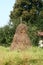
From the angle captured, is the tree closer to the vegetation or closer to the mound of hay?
the vegetation

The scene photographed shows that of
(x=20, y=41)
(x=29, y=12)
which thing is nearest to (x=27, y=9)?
(x=29, y=12)

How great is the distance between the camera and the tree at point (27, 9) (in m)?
38.7

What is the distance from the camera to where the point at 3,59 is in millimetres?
12367

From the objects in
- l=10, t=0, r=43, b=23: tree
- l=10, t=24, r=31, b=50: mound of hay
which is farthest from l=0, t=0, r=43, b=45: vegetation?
l=10, t=24, r=31, b=50: mound of hay

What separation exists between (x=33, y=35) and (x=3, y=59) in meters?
21.2

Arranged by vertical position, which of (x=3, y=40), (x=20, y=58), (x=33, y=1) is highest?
(x=20, y=58)

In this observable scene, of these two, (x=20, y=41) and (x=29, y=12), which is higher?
(x=20, y=41)

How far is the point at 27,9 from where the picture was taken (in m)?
39.6

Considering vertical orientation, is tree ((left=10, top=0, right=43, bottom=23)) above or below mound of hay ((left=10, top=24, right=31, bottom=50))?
below

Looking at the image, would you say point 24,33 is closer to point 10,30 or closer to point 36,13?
point 10,30

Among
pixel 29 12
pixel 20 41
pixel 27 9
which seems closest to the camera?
pixel 20 41

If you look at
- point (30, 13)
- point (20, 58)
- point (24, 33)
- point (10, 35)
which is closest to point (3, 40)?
point (10, 35)

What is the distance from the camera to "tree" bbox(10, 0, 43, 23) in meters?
38.7

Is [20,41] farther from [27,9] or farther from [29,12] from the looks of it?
[27,9]
